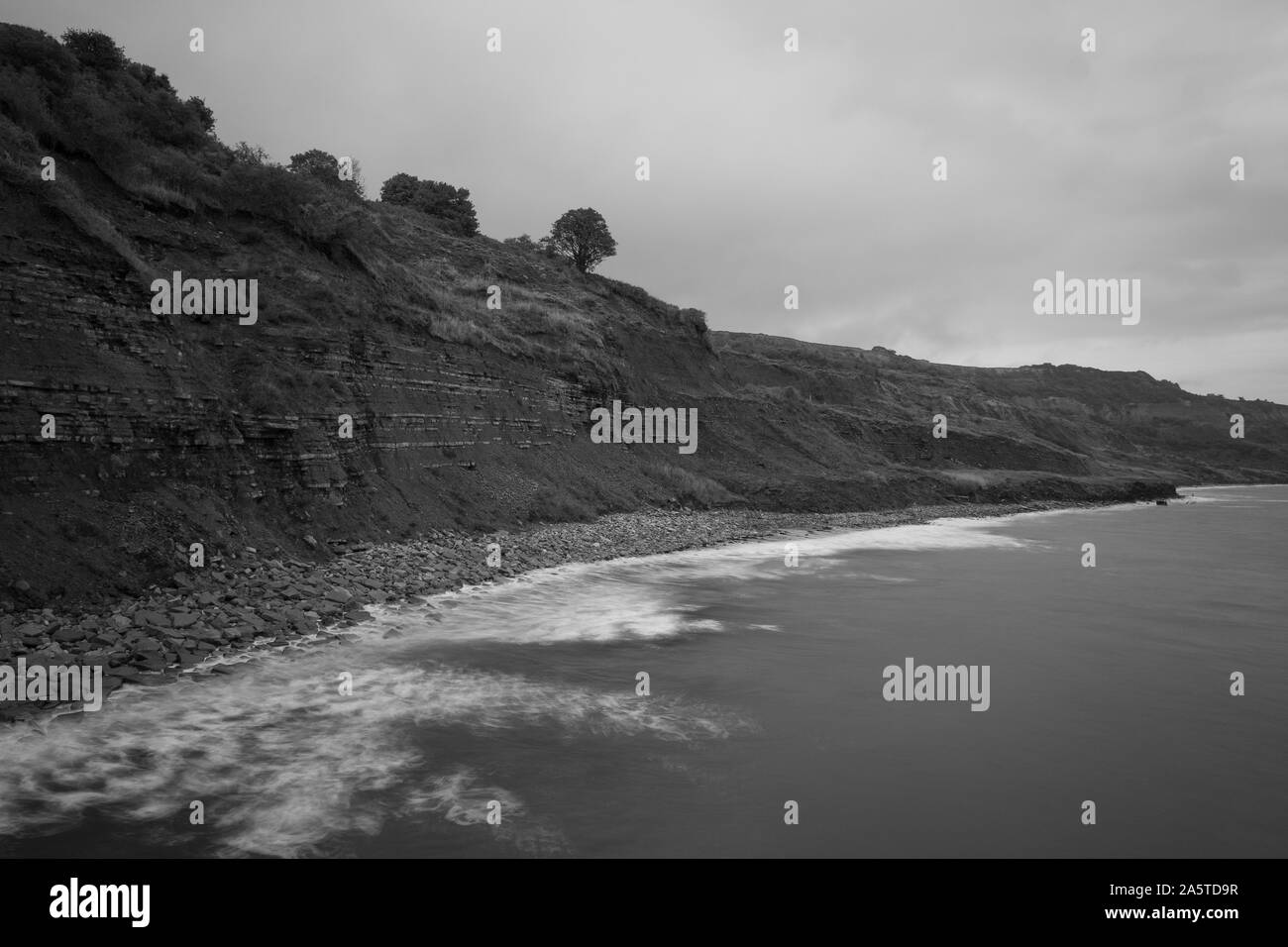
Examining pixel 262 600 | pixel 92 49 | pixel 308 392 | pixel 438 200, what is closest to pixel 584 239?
pixel 438 200

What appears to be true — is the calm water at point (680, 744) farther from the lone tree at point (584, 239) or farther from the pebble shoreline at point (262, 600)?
the lone tree at point (584, 239)

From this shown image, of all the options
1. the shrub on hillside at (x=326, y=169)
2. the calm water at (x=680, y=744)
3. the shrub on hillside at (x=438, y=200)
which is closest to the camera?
the calm water at (x=680, y=744)

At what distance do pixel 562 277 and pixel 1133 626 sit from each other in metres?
36.4

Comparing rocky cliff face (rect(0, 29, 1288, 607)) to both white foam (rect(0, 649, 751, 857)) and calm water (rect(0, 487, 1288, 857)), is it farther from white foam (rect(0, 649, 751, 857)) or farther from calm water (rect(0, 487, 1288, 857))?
calm water (rect(0, 487, 1288, 857))

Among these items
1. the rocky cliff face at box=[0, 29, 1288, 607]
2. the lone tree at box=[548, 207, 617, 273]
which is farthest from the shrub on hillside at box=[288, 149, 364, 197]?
the lone tree at box=[548, 207, 617, 273]

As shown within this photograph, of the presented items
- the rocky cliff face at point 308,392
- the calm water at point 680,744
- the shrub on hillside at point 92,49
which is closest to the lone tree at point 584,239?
the rocky cliff face at point 308,392

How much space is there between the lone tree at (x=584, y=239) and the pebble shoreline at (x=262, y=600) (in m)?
30.1

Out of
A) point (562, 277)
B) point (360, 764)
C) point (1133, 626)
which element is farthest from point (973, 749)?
point (562, 277)

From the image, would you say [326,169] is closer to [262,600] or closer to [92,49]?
[92,49]

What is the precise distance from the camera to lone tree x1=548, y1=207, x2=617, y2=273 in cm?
4959

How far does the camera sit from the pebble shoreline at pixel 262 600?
9969 mm

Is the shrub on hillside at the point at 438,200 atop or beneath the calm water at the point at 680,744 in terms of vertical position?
atop

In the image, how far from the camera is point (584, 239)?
1953 inches
